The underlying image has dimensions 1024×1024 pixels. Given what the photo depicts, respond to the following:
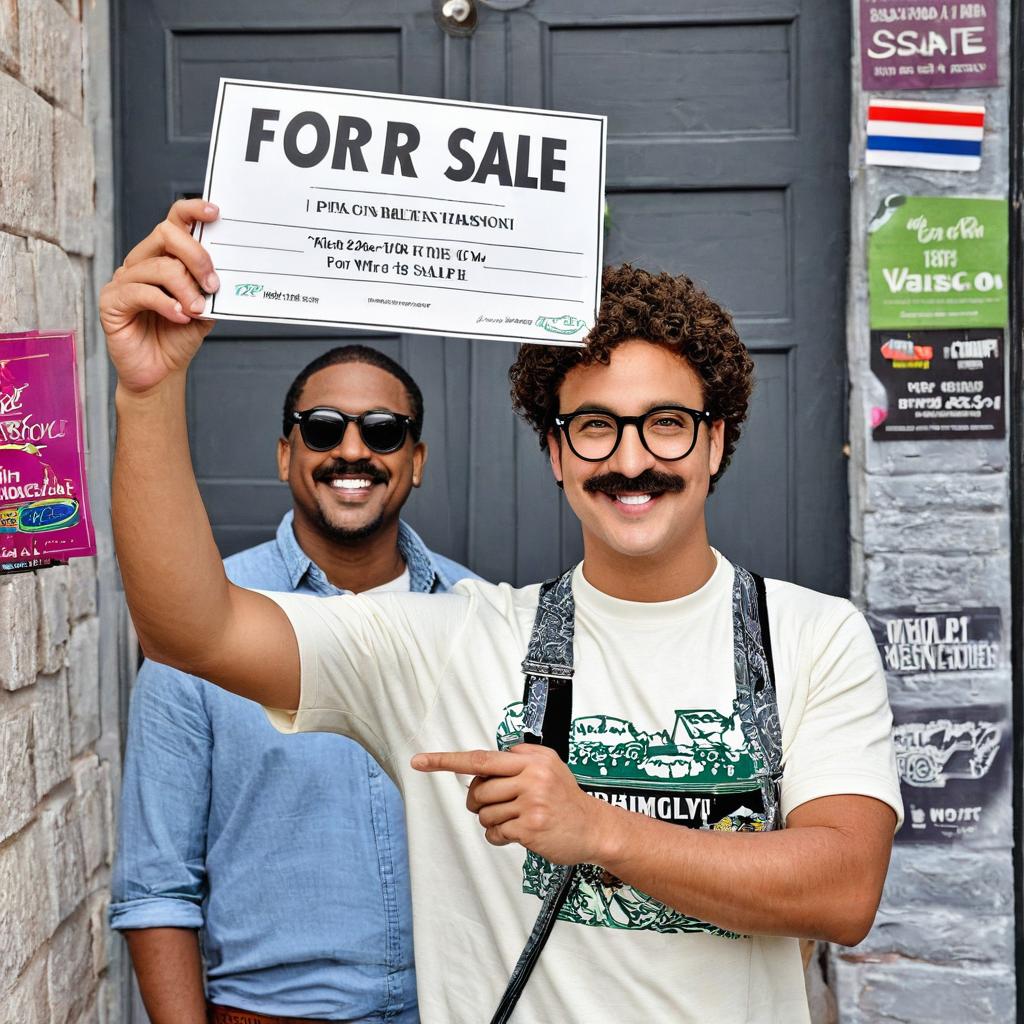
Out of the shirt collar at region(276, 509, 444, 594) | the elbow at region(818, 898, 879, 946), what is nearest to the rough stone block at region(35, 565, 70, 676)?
the shirt collar at region(276, 509, 444, 594)

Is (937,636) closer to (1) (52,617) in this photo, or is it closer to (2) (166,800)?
(2) (166,800)

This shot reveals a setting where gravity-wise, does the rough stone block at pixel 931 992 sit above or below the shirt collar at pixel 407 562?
below

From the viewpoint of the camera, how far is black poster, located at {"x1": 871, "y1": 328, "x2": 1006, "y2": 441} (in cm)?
290

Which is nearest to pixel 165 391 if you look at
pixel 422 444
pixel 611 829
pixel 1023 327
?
pixel 611 829

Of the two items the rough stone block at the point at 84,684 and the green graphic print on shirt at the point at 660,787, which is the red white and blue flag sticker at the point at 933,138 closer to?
the green graphic print on shirt at the point at 660,787

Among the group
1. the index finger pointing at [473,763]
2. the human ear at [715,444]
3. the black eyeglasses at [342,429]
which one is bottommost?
the index finger pointing at [473,763]

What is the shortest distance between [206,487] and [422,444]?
2.22 ft

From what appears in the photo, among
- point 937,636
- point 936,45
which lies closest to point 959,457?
point 937,636

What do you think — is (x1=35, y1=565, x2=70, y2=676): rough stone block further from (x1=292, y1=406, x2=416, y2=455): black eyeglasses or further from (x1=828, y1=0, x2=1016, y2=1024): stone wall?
(x1=828, y1=0, x2=1016, y2=1024): stone wall

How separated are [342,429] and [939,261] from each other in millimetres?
1523

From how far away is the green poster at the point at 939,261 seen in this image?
2.88m

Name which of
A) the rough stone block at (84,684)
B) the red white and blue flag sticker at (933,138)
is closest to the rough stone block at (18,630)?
the rough stone block at (84,684)

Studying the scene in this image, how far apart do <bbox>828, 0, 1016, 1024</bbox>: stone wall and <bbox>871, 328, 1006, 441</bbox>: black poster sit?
37 mm

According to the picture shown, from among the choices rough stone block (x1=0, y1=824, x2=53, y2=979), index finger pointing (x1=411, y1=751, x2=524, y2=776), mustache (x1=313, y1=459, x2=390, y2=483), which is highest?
mustache (x1=313, y1=459, x2=390, y2=483)
